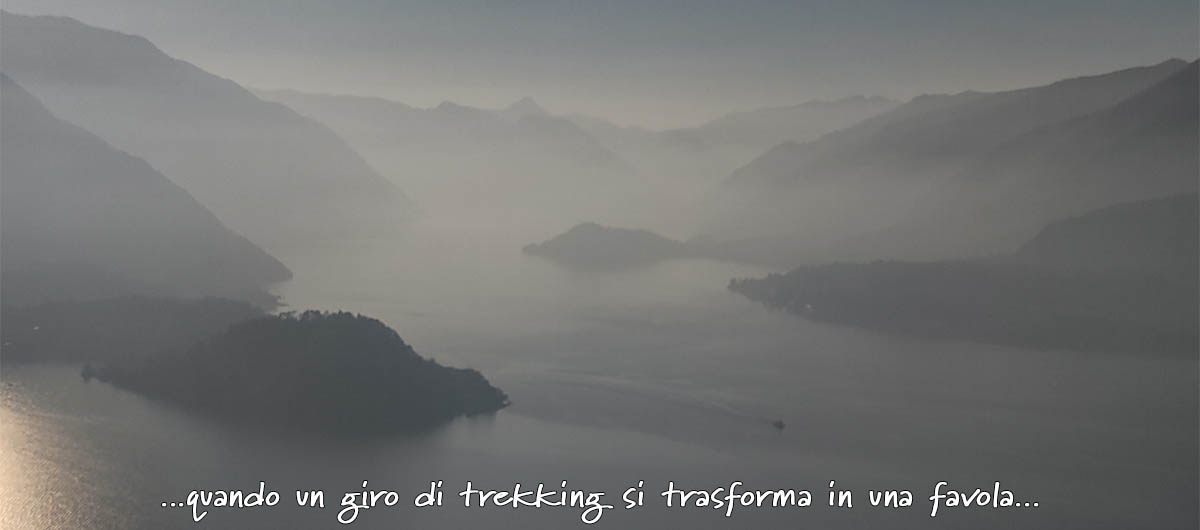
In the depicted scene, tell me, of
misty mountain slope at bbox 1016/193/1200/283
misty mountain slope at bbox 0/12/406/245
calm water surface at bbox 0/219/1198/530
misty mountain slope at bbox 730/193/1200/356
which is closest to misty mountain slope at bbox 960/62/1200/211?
misty mountain slope at bbox 1016/193/1200/283

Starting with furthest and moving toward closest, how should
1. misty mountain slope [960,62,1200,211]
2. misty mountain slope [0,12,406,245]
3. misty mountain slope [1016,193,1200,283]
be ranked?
misty mountain slope [960,62,1200,211]
misty mountain slope [0,12,406,245]
misty mountain slope [1016,193,1200,283]

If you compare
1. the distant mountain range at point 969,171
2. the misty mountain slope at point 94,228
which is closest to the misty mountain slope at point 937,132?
the distant mountain range at point 969,171

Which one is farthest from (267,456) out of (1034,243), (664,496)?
(1034,243)

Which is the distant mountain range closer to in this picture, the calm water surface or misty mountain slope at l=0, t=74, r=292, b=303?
the calm water surface

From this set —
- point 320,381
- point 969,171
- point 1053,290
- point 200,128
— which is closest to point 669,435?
point 320,381

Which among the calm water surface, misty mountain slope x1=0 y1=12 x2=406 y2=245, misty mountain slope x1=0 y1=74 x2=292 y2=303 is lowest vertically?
the calm water surface

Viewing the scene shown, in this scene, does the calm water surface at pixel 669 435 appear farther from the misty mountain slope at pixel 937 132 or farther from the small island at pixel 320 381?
the misty mountain slope at pixel 937 132
